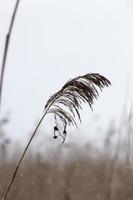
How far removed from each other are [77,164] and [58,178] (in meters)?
0.22

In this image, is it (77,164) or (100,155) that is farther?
(100,155)

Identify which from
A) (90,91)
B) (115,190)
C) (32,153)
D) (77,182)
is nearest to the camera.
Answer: (90,91)

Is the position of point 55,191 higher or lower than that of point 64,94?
lower

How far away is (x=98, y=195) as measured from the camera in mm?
4844

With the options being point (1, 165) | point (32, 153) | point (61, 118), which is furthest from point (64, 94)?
point (32, 153)

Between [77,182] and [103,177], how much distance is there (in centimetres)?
42

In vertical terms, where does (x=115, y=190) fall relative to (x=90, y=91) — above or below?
below

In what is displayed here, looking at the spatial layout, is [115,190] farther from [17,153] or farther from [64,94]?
[64,94]

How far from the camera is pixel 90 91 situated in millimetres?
2240

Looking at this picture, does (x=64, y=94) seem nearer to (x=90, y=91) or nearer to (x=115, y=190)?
(x=90, y=91)

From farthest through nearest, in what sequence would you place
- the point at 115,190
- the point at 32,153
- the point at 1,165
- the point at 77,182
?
the point at 32,153
the point at 1,165
the point at 77,182
the point at 115,190

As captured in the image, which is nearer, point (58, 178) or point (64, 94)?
point (64, 94)

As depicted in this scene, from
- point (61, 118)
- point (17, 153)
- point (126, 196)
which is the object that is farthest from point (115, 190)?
point (61, 118)

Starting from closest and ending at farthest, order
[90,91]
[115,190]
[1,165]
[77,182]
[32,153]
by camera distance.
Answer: [90,91] → [115,190] → [77,182] → [1,165] → [32,153]
